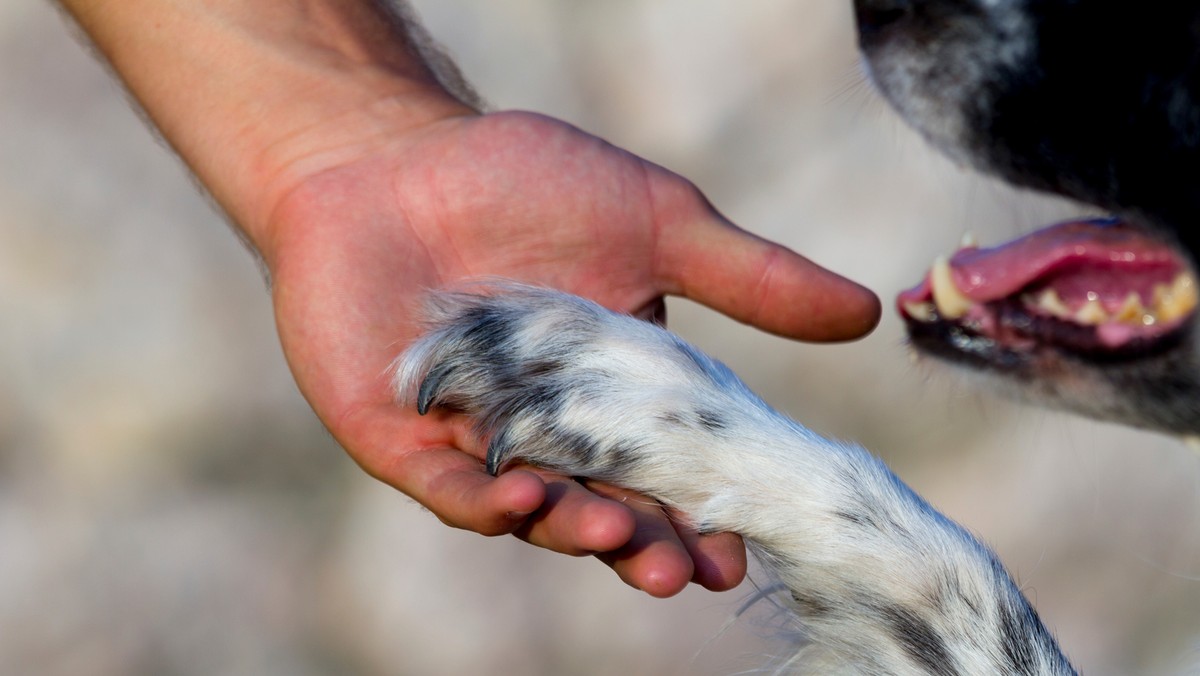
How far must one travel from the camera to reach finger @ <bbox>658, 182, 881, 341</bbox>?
2.37 metres

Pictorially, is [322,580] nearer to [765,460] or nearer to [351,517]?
[351,517]

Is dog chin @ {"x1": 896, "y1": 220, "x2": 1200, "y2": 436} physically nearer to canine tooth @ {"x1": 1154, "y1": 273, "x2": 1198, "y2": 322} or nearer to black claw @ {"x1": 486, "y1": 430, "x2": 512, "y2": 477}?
canine tooth @ {"x1": 1154, "y1": 273, "x2": 1198, "y2": 322}

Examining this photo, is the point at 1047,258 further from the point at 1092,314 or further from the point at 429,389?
the point at 429,389

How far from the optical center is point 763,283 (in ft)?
7.77

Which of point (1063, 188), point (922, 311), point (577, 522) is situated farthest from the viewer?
point (922, 311)

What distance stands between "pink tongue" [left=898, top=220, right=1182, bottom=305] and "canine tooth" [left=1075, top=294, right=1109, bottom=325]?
5 cm

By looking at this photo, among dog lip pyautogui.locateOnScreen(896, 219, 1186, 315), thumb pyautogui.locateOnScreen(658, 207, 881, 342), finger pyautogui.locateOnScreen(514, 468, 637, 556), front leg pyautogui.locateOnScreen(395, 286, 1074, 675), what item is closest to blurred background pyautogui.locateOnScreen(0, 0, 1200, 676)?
A: thumb pyautogui.locateOnScreen(658, 207, 881, 342)

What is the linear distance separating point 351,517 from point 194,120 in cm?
200

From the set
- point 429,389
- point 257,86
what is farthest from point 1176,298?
point 257,86

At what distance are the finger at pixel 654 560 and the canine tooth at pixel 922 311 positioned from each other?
0.58 m

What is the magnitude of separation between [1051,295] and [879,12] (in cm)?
58

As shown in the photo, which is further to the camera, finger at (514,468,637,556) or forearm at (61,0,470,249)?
forearm at (61,0,470,249)

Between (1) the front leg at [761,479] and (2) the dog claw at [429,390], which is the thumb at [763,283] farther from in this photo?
(2) the dog claw at [429,390]

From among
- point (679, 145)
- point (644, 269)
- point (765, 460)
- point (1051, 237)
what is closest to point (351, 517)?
point (679, 145)
